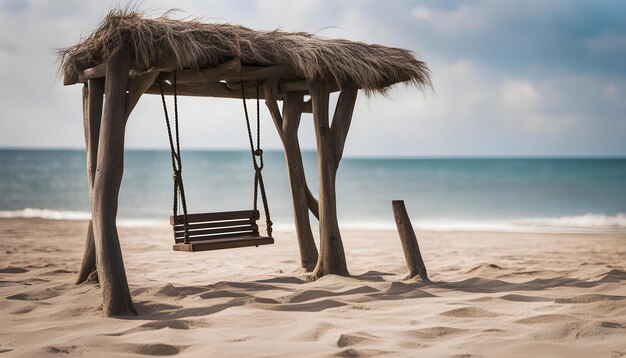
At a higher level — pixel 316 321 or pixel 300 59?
pixel 300 59

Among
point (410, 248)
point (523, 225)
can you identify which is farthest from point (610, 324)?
point (523, 225)

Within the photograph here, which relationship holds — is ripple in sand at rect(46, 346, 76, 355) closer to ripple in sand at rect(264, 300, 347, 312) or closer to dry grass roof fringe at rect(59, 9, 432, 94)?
ripple in sand at rect(264, 300, 347, 312)

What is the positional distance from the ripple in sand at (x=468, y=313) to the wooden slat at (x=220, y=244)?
196cm

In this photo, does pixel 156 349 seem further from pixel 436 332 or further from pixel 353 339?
pixel 436 332

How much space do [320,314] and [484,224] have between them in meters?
16.2

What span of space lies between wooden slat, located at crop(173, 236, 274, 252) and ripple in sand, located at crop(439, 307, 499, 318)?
1.96 metres

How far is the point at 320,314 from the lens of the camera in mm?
5016

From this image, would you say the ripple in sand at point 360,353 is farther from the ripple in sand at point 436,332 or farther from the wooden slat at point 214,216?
the wooden slat at point 214,216

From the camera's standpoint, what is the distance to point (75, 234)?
46.5 feet

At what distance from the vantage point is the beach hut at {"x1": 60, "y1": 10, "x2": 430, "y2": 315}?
544cm

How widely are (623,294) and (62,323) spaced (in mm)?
4093

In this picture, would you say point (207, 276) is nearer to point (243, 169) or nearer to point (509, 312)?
point (509, 312)

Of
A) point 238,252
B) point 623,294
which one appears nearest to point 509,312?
point 623,294

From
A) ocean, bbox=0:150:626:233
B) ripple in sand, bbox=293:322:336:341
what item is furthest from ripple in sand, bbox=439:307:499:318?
ocean, bbox=0:150:626:233
